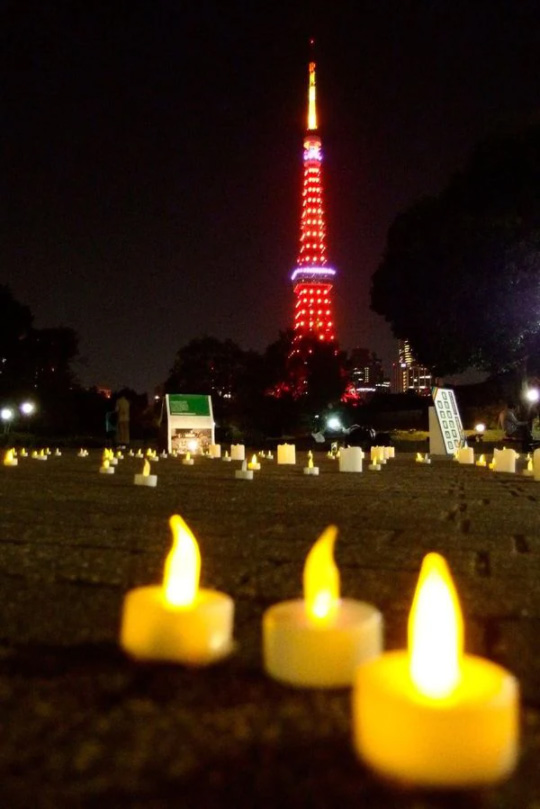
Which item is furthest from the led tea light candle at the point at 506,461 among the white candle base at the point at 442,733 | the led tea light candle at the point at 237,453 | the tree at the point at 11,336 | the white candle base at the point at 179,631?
the tree at the point at 11,336

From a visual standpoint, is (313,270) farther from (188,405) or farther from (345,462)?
(345,462)

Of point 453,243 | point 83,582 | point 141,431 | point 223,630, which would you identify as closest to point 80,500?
point 83,582

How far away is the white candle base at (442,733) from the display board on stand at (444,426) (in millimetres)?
15710

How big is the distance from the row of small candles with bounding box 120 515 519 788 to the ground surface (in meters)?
0.03

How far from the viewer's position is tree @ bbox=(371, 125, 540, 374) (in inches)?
750

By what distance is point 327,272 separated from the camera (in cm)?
8281

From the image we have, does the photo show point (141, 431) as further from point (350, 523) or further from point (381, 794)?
point (381, 794)

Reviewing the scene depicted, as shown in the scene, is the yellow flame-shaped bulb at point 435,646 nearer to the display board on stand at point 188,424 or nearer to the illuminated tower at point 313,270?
the display board on stand at point 188,424

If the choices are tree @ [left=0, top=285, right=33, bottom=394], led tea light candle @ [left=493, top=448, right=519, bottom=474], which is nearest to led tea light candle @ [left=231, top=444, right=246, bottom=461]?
led tea light candle @ [left=493, top=448, right=519, bottom=474]

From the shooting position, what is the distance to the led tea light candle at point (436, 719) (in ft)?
3.01

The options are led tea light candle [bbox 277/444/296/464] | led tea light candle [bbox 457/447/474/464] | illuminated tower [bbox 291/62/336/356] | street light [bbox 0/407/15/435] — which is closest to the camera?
led tea light candle [bbox 277/444/296/464]

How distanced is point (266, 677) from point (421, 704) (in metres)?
0.48

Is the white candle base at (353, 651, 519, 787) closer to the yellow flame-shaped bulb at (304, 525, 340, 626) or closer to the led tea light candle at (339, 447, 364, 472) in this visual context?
the yellow flame-shaped bulb at (304, 525, 340, 626)

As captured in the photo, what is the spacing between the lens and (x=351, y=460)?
9.48 meters
